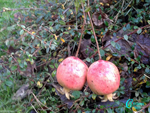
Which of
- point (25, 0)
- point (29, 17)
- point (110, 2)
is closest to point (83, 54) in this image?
point (110, 2)

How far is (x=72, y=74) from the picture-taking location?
0.89m

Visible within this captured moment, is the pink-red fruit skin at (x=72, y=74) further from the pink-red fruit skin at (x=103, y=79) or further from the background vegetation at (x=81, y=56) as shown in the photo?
the background vegetation at (x=81, y=56)

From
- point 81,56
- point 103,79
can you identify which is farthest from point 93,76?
point 81,56

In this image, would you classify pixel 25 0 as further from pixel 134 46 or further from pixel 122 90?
pixel 122 90

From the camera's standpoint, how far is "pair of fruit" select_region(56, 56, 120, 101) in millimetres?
849

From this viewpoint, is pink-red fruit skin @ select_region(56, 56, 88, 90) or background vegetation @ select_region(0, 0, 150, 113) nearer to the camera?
pink-red fruit skin @ select_region(56, 56, 88, 90)

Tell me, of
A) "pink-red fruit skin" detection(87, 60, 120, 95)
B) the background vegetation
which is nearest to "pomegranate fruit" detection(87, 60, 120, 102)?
"pink-red fruit skin" detection(87, 60, 120, 95)

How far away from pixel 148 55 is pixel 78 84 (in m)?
1.04

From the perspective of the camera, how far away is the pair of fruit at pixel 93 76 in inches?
33.4

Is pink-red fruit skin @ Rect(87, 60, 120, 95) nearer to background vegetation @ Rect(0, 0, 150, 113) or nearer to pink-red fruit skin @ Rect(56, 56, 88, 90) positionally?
pink-red fruit skin @ Rect(56, 56, 88, 90)

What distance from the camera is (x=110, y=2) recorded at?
202 cm

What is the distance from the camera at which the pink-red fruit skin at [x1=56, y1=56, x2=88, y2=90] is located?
892 mm

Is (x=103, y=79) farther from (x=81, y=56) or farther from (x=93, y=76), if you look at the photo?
(x=81, y=56)

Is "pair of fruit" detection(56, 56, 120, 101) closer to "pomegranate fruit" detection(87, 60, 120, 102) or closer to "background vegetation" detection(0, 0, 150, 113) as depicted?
"pomegranate fruit" detection(87, 60, 120, 102)
